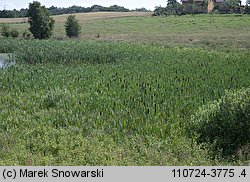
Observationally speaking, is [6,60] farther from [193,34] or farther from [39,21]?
[193,34]

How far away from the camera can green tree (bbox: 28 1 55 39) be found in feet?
144

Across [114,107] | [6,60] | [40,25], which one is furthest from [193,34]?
[114,107]

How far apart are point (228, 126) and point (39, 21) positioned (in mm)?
38461

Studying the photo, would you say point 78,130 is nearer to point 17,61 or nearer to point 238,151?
point 238,151

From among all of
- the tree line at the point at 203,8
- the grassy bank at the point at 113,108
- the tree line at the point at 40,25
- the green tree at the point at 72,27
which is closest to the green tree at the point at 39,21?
the tree line at the point at 40,25

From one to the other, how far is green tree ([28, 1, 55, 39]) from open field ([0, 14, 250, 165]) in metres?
19.2

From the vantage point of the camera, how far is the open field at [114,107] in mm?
8531

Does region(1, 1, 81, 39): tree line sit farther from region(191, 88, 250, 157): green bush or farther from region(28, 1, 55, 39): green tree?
region(191, 88, 250, 157): green bush

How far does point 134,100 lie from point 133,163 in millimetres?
5668

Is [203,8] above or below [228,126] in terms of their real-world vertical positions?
above

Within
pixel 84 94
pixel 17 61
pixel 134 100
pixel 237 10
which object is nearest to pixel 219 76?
pixel 134 100

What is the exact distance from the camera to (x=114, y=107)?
41.7 ft

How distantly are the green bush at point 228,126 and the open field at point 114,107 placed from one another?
40 cm

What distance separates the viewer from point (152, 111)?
38.4 ft
